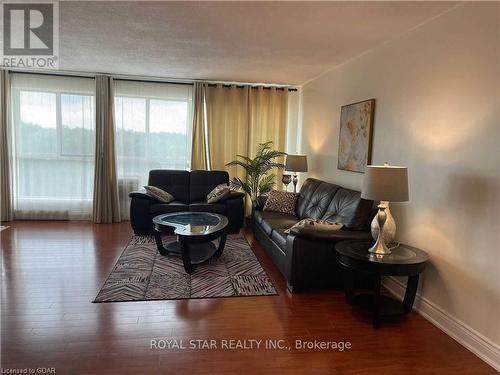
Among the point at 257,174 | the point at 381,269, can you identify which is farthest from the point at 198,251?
the point at 381,269

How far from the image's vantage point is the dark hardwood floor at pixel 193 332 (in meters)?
2.08

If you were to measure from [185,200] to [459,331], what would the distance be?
155 inches

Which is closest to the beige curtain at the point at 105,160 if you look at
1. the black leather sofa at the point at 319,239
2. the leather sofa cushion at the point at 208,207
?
the leather sofa cushion at the point at 208,207

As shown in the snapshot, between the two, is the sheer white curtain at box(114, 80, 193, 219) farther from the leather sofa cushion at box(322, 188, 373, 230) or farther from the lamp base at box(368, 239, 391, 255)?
the lamp base at box(368, 239, 391, 255)

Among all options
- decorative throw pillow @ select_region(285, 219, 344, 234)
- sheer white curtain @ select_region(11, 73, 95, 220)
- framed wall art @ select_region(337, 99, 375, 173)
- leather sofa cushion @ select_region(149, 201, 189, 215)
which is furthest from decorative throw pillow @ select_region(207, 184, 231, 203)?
sheer white curtain @ select_region(11, 73, 95, 220)

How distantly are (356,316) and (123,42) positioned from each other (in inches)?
140

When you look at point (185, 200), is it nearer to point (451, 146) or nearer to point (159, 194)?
point (159, 194)

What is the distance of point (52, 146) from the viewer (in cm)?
553

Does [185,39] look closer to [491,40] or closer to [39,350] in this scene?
[491,40]

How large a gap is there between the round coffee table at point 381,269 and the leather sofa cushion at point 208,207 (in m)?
2.42

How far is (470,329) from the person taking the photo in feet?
7.68

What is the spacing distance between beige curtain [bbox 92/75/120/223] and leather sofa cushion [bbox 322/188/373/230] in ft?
11.8

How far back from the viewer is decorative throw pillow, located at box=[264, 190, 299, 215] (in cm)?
465

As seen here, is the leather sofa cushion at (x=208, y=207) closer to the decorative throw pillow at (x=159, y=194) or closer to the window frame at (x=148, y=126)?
the decorative throw pillow at (x=159, y=194)
